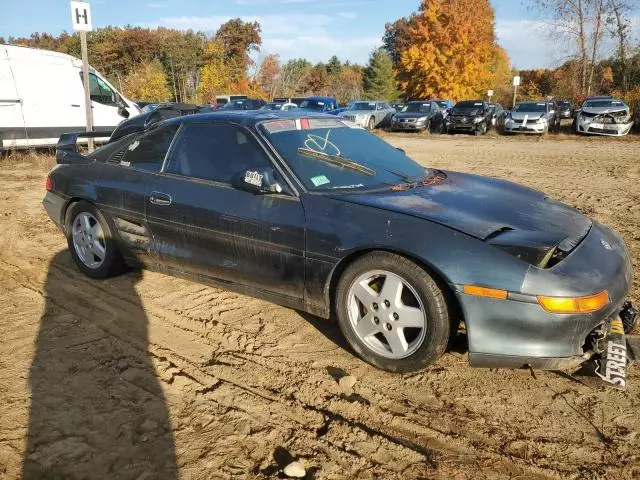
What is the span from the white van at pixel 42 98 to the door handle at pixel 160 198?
919 cm

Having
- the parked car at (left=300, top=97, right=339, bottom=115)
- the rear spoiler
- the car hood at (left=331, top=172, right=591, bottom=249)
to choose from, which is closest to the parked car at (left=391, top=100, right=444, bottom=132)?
the parked car at (left=300, top=97, right=339, bottom=115)

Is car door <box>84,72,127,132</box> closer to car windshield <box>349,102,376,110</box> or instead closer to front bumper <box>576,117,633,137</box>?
car windshield <box>349,102,376,110</box>

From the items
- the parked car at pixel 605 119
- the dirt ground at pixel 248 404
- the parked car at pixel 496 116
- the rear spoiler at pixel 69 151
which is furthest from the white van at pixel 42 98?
the parked car at pixel 605 119

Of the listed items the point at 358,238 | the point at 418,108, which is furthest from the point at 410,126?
the point at 358,238

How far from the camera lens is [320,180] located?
327 centimetres

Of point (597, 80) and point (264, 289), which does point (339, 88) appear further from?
point (264, 289)

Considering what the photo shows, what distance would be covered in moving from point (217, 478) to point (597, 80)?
38168 mm

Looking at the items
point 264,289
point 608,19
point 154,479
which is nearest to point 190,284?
point 264,289

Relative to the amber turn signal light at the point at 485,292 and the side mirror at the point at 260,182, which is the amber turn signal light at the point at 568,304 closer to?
the amber turn signal light at the point at 485,292

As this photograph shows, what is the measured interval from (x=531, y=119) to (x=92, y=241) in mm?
19060

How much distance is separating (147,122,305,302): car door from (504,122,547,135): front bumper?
18712mm

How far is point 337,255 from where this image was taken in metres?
2.95

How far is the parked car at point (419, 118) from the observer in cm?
2258

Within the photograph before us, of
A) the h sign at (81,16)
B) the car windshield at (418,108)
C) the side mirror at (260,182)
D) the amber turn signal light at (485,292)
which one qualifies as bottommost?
the amber turn signal light at (485,292)
